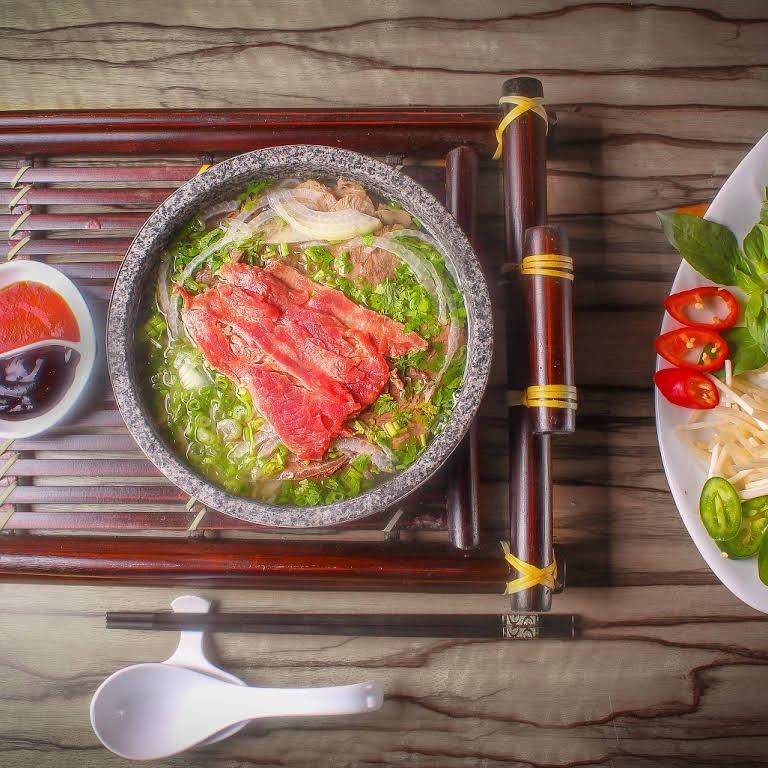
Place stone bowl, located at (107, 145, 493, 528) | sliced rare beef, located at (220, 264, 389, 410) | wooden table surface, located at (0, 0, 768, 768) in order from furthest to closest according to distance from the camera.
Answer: wooden table surface, located at (0, 0, 768, 768)
sliced rare beef, located at (220, 264, 389, 410)
stone bowl, located at (107, 145, 493, 528)

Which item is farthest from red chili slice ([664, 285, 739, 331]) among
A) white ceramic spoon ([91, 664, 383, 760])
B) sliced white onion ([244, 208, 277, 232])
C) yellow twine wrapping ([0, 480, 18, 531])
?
yellow twine wrapping ([0, 480, 18, 531])

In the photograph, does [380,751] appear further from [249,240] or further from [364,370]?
[249,240]

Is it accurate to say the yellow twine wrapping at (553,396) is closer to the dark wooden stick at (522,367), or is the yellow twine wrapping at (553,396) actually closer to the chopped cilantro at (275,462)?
the dark wooden stick at (522,367)

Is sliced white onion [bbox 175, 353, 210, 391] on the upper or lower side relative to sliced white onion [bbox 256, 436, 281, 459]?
upper

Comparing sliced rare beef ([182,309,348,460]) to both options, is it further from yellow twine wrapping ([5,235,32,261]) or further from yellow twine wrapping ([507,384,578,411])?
yellow twine wrapping ([5,235,32,261])

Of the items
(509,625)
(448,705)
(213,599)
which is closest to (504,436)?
(509,625)

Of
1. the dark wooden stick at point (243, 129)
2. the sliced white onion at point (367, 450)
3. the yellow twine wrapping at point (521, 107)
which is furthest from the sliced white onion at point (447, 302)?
the yellow twine wrapping at point (521, 107)
